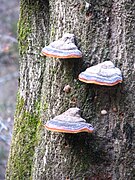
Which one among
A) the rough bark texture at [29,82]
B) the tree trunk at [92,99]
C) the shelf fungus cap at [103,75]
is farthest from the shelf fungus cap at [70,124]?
the rough bark texture at [29,82]

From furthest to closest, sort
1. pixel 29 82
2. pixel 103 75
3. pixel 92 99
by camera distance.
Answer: pixel 29 82, pixel 92 99, pixel 103 75

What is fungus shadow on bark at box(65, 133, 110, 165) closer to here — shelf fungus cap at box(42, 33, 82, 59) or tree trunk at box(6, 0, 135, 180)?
tree trunk at box(6, 0, 135, 180)

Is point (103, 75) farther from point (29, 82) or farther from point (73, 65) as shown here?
point (29, 82)

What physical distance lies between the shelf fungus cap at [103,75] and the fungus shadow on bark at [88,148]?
1.25ft

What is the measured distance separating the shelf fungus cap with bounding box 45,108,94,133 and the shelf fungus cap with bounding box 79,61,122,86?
0.71 ft

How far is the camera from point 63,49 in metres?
2.11

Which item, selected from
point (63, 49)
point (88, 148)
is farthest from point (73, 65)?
point (88, 148)

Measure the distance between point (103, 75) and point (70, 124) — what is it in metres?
0.30

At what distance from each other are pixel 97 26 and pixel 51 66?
1.29 ft

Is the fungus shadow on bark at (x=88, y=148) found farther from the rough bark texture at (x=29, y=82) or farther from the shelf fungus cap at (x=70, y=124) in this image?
the rough bark texture at (x=29, y=82)

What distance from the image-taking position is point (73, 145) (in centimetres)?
229

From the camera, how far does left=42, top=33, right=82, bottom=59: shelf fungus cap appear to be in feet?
6.84

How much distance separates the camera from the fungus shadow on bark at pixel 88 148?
2246 mm

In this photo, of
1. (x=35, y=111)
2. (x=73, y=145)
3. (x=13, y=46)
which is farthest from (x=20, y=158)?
(x=13, y=46)
